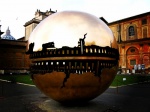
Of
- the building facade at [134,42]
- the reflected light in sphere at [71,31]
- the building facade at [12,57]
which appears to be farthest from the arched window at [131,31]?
the reflected light in sphere at [71,31]

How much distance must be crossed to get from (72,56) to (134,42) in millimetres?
51362

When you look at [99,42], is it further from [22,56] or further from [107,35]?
[22,56]

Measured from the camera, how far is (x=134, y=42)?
54.6m

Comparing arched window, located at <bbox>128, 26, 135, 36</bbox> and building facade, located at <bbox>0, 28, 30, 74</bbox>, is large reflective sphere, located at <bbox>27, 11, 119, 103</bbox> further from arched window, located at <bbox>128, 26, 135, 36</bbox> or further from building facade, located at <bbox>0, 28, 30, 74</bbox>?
arched window, located at <bbox>128, 26, 135, 36</bbox>

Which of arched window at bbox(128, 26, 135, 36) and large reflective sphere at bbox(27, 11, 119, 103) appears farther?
arched window at bbox(128, 26, 135, 36)

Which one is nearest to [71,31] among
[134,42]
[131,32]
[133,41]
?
[134,42]

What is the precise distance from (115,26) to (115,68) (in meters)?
58.5

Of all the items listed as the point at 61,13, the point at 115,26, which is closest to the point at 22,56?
the point at 115,26

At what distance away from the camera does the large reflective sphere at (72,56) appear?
6.26 meters

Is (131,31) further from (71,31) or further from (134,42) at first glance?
(71,31)

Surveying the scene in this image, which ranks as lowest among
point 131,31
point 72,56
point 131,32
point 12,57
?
point 72,56

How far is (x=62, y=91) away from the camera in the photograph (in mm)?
6520

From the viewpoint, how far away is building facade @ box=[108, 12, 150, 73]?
51.5 m

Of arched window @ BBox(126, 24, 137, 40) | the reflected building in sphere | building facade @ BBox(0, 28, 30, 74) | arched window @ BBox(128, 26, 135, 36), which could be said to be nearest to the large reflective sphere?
building facade @ BBox(0, 28, 30, 74)
